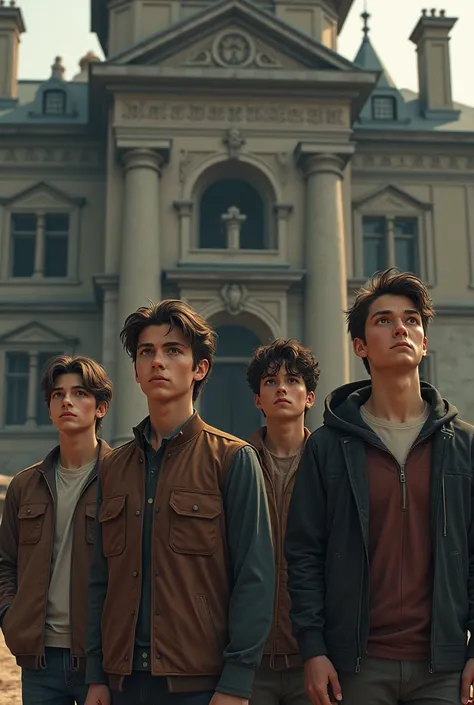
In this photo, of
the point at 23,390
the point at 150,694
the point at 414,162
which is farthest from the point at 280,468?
the point at 414,162

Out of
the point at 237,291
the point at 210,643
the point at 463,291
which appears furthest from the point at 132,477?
the point at 463,291

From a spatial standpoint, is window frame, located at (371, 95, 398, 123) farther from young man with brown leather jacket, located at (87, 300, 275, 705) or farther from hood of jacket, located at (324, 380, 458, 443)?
young man with brown leather jacket, located at (87, 300, 275, 705)

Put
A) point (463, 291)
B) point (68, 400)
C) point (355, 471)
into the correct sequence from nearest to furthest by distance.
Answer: point (355, 471)
point (68, 400)
point (463, 291)

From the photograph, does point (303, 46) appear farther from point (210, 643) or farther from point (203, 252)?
point (210, 643)

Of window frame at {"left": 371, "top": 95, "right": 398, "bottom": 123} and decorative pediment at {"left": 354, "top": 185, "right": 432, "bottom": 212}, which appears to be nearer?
decorative pediment at {"left": 354, "top": 185, "right": 432, "bottom": 212}

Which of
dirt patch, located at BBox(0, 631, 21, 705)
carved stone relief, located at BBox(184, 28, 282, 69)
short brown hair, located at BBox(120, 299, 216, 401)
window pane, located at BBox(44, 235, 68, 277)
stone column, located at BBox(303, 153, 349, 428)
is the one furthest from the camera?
window pane, located at BBox(44, 235, 68, 277)

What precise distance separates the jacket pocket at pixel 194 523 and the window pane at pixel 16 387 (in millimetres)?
20903

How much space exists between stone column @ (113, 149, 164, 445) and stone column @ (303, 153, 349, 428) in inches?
137

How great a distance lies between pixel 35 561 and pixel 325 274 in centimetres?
1795

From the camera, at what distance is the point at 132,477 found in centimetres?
387

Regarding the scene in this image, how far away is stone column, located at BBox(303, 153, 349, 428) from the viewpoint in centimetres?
2139

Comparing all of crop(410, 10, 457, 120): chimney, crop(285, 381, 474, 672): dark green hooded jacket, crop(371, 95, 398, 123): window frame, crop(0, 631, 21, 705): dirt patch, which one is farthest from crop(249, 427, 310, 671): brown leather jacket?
crop(410, 10, 457, 120): chimney

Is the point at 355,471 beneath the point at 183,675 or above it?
above

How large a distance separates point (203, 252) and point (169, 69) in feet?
14.3
